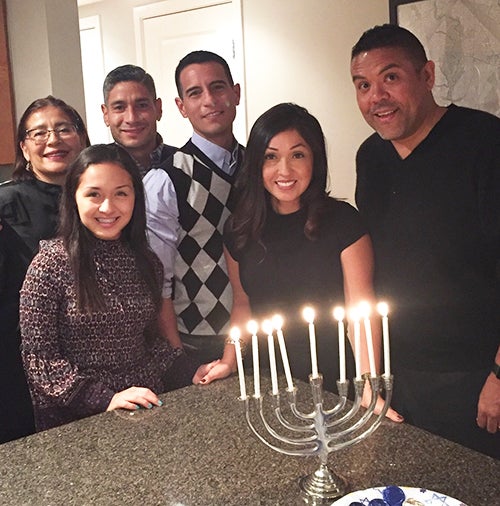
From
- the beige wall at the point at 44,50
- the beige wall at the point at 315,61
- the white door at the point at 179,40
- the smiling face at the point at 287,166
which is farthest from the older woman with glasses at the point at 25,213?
the white door at the point at 179,40

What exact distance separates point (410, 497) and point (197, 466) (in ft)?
1.32

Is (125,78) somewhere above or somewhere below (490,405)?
above

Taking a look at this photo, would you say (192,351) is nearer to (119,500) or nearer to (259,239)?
(259,239)

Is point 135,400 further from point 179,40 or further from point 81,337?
point 179,40

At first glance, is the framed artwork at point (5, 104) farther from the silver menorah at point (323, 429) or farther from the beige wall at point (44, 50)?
the silver menorah at point (323, 429)

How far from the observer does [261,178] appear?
1.83 m

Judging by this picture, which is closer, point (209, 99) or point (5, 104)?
point (209, 99)

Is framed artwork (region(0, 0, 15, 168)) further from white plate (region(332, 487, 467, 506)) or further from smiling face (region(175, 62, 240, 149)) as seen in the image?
white plate (region(332, 487, 467, 506))

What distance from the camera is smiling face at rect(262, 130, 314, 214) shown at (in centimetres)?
178

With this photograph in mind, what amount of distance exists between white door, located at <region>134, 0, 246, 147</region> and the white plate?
2.96 meters

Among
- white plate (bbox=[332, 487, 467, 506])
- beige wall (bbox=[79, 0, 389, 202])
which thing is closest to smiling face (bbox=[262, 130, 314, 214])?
white plate (bbox=[332, 487, 467, 506])

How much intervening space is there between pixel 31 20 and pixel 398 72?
191 centimetres

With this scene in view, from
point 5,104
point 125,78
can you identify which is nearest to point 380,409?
point 125,78

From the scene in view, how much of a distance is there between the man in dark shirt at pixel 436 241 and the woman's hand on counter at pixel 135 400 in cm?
79
